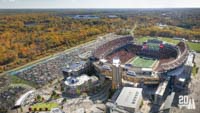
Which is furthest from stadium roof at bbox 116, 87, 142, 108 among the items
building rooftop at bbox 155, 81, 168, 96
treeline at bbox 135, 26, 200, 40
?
treeline at bbox 135, 26, 200, 40

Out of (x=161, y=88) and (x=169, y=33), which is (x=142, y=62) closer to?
(x=161, y=88)

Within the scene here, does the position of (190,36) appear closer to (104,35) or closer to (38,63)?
(104,35)

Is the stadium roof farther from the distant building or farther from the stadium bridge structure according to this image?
the stadium bridge structure

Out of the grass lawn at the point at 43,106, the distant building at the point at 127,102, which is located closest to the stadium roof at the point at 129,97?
the distant building at the point at 127,102

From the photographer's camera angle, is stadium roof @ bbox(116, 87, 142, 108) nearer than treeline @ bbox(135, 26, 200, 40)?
Yes

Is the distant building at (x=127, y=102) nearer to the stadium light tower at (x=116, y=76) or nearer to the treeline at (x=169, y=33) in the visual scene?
the stadium light tower at (x=116, y=76)

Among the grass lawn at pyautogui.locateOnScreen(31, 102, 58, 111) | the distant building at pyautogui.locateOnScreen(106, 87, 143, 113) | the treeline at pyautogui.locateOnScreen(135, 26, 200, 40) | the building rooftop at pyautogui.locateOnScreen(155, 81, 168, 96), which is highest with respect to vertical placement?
the treeline at pyautogui.locateOnScreen(135, 26, 200, 40)

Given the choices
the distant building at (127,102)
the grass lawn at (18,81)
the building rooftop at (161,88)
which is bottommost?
the grass lawn at (18,81)

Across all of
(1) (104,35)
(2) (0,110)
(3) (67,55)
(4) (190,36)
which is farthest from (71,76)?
(4) (190,36)
